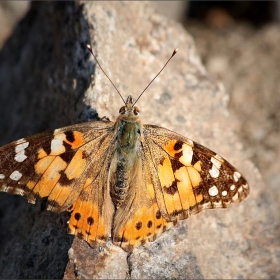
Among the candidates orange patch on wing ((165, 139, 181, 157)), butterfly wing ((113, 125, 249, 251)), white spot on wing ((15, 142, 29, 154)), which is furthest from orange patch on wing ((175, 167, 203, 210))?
white spot on wing ((15, 142, 29, 154))

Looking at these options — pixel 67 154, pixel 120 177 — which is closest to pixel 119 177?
pixel 120 177

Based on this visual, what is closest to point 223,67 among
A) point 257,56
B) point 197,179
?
point 257,56

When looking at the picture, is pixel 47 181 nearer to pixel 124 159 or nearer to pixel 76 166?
pixel 76 166

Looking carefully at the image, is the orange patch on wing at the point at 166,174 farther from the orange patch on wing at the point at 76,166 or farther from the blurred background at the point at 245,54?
the blurred background at the point at 245,54

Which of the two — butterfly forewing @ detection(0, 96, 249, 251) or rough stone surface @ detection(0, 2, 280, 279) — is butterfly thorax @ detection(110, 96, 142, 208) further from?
rough stone surface @ detection(0, 2, 280, 279)

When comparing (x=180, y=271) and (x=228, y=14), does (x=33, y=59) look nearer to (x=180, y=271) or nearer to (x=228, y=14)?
(x=180, y=271)

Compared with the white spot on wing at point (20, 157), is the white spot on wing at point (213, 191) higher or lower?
lower

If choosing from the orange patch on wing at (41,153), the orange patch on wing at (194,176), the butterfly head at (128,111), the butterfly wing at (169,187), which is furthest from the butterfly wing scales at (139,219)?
the orange patch on wing at (41,153)
